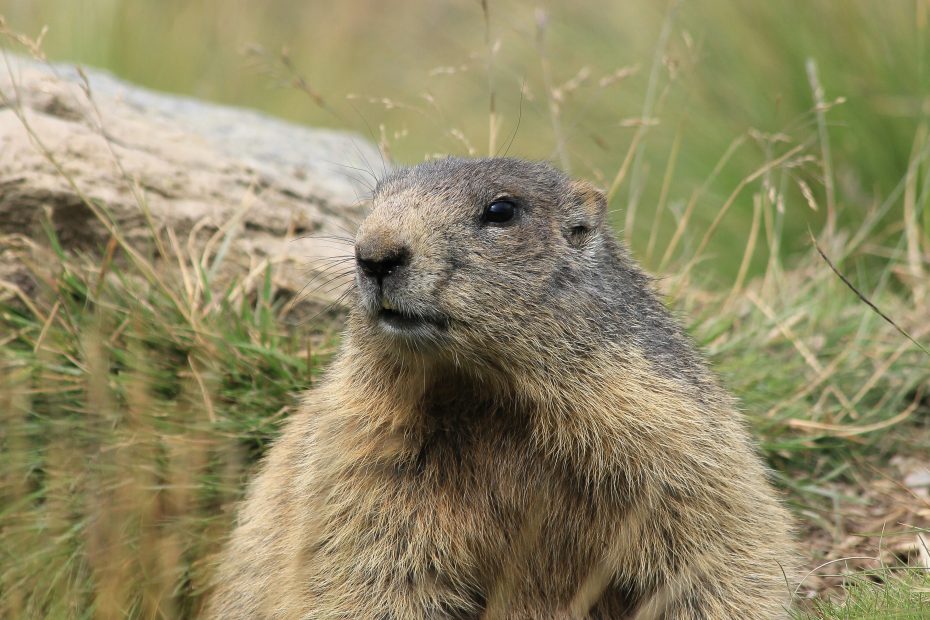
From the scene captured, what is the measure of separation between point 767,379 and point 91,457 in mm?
3184

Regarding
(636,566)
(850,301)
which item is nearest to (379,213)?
(636,566)

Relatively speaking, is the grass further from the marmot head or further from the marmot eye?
the marmot eye

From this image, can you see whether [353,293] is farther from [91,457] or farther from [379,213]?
[91,457]

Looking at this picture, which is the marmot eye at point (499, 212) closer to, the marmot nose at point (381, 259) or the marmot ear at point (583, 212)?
the marmot ear at point (583, 212)

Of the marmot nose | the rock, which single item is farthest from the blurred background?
the marmot nose

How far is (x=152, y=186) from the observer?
541cm

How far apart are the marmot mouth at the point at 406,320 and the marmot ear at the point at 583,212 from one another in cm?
71

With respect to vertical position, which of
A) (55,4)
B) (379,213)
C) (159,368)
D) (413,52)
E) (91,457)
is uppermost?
(413,52)

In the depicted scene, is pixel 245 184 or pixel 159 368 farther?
pixel 245 184

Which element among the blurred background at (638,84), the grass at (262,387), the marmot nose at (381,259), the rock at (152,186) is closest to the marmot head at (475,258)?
the marmot nose at (381,259)

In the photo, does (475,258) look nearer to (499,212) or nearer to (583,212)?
(499,212)

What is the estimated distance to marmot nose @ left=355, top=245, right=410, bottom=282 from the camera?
3162 millimetres

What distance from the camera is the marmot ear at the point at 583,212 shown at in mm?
3777

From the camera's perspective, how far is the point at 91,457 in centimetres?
427
